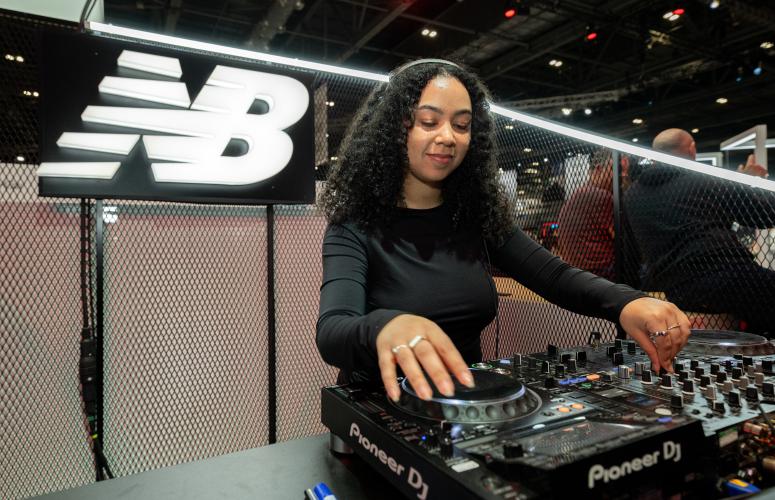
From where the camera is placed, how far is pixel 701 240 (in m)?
1.73

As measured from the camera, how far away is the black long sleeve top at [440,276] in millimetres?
1018

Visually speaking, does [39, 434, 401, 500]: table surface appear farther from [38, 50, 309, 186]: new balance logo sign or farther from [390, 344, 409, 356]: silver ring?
[38, 50, 309, 186]: new balance logo sign

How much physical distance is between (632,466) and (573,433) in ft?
0.22

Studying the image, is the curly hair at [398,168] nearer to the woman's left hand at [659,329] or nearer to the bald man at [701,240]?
the woman's left hand at [659,329]

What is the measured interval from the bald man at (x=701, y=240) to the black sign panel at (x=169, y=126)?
1.35 metres

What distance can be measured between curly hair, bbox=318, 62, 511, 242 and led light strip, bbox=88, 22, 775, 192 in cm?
39

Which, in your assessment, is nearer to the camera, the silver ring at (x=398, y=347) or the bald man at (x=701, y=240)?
the silver ring at (x=398, y=347)

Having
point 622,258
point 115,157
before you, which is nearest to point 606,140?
point 622,258

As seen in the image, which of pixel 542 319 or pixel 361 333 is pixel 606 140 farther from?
pixel 361 333

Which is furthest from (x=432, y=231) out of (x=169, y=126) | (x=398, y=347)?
(x=169, y=126)

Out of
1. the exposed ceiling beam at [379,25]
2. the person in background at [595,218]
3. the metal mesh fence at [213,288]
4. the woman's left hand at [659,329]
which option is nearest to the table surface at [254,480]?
the woman's left hand at [659,329]

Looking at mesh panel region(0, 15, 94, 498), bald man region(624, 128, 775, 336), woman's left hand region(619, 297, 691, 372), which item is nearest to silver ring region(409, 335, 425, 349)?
woman's left hand region(619, 297, 691, 372)

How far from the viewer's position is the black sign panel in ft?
5.11

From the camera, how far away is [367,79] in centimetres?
204
